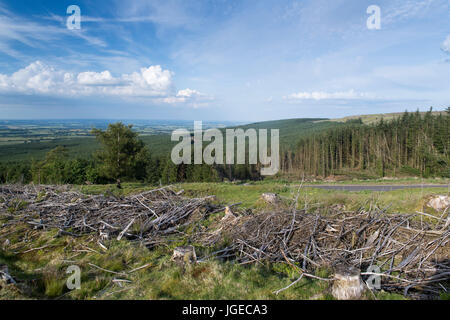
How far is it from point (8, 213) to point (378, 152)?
58025 millimetres

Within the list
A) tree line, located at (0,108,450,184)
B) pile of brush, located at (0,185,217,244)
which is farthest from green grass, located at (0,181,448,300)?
tree line, located at (0,108,450,184)

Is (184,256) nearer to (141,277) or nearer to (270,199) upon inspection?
(141,277)

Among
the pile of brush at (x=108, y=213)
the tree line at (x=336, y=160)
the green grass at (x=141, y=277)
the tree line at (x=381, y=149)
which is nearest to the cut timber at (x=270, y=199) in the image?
the pile of brush at (x=108, y=213)

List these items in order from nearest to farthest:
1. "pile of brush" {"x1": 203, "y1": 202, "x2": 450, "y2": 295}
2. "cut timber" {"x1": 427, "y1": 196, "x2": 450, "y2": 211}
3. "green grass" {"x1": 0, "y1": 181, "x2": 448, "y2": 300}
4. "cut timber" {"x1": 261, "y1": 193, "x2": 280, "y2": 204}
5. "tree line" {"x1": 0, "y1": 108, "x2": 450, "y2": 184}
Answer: "green grass" {"x1": 0, "y1": 181, "x2": 448, "y2": 300}
"pile of brush" {"x1": 203, "y1": 202, "x2": 450, "y2": 295}
"cut timber" {"x1": 427, "y1": 196, "x2": 450, "y2": 211}
"cut timber" {"x1": 261, "y1": 193, "x2": 280, "y2": 204}
"tree line" {"x1": 0, "y1": 108, "x2": 450, "y2": 184}

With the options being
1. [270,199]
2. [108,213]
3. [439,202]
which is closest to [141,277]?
[108,213]

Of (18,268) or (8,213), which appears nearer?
(18,268)

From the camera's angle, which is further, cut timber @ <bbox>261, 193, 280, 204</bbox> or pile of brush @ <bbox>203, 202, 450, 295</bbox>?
cut timber @ <bbox>261, 193, 280, 204</bbox>

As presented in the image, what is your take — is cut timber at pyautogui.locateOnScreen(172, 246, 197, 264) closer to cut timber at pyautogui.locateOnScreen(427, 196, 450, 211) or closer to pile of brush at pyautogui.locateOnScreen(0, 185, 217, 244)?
pile of brush at pyautogui.locateOnScreen(0, 185, 217, 244)

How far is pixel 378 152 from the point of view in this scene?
162 ft

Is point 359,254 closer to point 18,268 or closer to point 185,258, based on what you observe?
point 185,258

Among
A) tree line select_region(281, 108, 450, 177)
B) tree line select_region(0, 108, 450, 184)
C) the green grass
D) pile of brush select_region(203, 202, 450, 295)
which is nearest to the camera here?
the green grass
